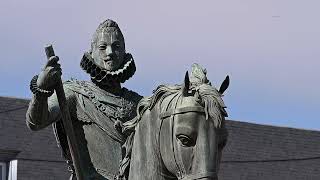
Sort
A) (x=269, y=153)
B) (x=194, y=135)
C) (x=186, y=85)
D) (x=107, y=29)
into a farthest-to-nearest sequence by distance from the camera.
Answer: (x=269, y=153) → (x=107, y=29) → (x=186, y=85) → (x=194, y=135)

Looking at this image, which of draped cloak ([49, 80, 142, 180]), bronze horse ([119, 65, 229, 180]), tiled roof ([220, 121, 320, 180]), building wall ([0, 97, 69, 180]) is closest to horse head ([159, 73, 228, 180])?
bronze horse ([119, 65, 229, 180])

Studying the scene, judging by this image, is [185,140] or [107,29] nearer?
[185,140]

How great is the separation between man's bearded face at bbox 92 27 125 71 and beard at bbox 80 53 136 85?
18 millimetres

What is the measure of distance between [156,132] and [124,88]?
2153 millimetres

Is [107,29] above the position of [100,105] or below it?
above

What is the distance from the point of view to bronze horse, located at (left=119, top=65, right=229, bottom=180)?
314 inches

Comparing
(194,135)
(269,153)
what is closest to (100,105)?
(194,135)

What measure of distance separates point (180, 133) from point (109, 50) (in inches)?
90.9

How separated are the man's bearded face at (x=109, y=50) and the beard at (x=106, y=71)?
18mm

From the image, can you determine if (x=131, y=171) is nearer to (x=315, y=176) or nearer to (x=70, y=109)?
(x=70, y=109)

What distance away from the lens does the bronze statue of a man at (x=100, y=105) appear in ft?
32.9

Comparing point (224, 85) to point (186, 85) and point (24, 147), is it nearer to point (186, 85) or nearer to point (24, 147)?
point (186, 85)

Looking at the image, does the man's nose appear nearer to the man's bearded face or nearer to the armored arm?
the man's bearded face

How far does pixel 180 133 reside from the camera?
8031 mm
